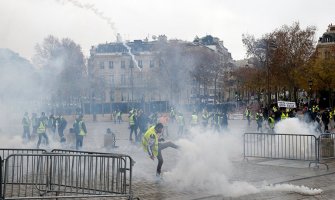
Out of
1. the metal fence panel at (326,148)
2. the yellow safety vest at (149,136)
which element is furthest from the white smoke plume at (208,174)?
the metal fence panel at (326,148)

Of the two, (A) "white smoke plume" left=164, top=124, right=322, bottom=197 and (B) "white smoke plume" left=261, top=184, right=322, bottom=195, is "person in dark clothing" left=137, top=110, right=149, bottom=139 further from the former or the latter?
(B) "white smoke plume" left=261, top=184, right=322, bottom=195

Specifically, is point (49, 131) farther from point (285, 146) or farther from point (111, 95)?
point (111, 95)

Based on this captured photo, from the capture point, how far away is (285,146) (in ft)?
52.2

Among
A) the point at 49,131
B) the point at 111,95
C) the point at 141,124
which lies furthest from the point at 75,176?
the point at 111,95

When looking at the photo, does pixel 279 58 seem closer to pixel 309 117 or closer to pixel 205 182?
pixel 309 117

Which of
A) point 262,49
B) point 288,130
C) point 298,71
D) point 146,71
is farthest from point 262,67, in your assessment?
point 288,130

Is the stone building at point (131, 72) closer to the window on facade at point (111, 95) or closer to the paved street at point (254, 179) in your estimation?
the window on facade at point (111, 95)

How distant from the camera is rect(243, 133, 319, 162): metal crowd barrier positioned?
15516 millimetres

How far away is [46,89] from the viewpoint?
3488 centimetres

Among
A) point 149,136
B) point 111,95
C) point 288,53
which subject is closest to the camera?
point 149,136

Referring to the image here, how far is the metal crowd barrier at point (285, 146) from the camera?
1552cm

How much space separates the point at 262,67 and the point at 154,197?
60.1 meters

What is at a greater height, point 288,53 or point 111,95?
point 288,53

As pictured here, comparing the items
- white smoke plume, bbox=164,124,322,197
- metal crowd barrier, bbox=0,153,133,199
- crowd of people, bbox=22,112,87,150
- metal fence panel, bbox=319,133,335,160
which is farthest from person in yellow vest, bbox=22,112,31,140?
metal fence panel, bbox=319,133,335,160
